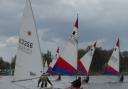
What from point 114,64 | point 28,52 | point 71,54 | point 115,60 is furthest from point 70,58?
point 115,60

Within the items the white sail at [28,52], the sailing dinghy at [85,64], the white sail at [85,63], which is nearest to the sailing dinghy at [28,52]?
the white sail at [28,52]

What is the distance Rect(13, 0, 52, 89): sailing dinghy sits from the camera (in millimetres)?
34000

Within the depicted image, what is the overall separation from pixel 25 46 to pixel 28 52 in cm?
Answer: 51

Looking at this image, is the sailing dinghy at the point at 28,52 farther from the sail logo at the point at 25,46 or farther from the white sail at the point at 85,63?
the white sail at the point at 85,63

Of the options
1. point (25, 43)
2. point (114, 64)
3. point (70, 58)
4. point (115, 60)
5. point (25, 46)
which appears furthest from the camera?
point (115, 60)

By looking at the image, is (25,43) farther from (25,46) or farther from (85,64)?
(85,64)

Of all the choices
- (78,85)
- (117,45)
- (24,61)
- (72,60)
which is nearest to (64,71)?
(72,60)

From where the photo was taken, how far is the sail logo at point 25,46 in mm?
34719

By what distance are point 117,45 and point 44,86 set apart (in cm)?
4185

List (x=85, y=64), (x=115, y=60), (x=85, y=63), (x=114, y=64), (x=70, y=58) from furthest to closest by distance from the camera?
1. (x=115, y=60)
2. (x=114, y=64)
3. (x=85, y=63)
4. (x=85, y=64)
5. (x=70, y=58)

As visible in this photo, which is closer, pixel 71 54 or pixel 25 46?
pixel 25 46

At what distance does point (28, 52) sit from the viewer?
35.0 metres

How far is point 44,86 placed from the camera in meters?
42.2

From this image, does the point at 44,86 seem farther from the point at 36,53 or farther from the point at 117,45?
the point at 117,45
